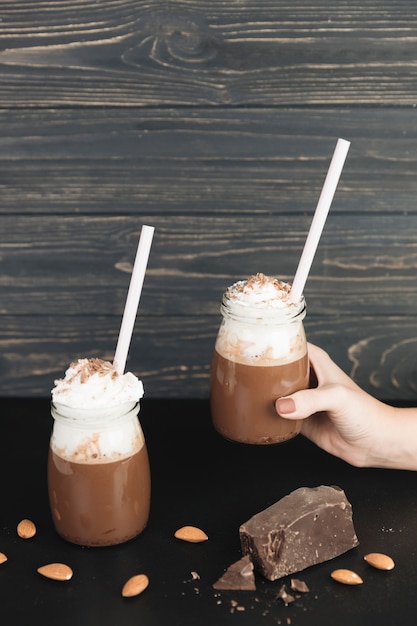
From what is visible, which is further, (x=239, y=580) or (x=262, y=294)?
(x=262, y=294)

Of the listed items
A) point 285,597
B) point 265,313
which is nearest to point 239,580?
point 285,597

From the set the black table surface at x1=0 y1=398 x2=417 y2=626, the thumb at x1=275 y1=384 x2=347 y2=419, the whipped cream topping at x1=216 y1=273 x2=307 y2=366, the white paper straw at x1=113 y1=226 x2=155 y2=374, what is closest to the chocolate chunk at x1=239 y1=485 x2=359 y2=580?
the black table surface at x1=0 y1=398 x2=417 y2=626

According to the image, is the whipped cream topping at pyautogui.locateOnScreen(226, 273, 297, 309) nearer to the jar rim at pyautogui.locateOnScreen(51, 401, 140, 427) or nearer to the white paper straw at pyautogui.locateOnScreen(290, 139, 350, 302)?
the white paper straw at pyautogui.locateOnScreen(290, 139, 350, 302)

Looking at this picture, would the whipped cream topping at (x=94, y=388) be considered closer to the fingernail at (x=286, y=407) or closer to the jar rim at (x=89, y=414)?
the jar rim at (x=89, y=414)

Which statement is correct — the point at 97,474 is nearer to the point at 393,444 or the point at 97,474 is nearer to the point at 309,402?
the point at 309,402

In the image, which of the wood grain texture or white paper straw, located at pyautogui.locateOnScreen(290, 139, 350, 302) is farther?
the wood grain texture
